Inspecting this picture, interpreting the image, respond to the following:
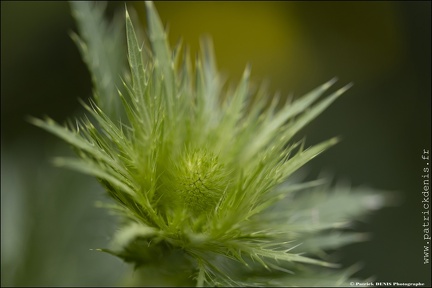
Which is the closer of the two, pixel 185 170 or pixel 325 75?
pixel 185 170

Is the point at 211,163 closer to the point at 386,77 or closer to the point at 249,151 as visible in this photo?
the point at 249,151

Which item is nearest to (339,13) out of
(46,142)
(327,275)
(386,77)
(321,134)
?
(386,77)

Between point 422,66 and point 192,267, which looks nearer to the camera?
point 192,267

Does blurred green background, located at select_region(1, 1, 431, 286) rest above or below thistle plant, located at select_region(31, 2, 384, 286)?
above

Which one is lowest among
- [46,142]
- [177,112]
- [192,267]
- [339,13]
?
[192,267]

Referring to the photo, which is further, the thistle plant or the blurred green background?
the blurred green background

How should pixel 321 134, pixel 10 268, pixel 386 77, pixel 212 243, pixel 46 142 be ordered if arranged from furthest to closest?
pixel 386 77
pixel 321 134
pixel 46 142
pixel 10 268
pixel 212 243

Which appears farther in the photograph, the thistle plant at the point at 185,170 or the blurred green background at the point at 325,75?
the blurred green background at the point at 325,75

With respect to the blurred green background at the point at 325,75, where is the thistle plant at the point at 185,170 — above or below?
below
